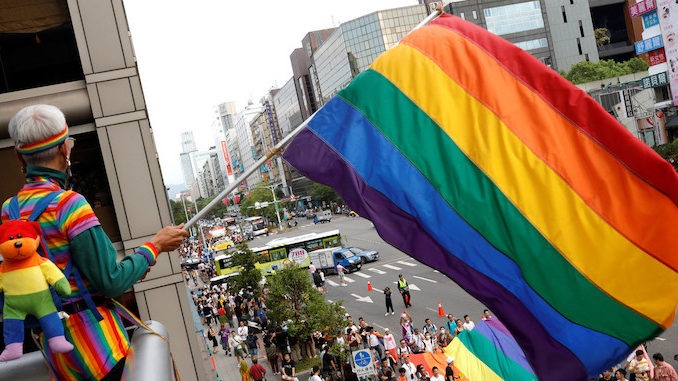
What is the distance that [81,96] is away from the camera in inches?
386

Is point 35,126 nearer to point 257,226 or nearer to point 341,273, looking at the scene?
point 341,273

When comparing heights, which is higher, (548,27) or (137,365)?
(548,27)

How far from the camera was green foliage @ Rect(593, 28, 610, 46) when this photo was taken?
89.4 metres

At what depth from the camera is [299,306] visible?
75.3 ft

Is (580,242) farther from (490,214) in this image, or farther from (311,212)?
(311,212)

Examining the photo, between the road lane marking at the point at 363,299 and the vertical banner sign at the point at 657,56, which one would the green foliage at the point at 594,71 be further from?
the road lane marking at the point at 363,299

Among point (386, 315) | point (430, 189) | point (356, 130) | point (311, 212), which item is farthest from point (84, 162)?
point (311, 212)

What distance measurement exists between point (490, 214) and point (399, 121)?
1158mm

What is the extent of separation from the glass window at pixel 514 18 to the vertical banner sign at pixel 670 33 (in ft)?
115

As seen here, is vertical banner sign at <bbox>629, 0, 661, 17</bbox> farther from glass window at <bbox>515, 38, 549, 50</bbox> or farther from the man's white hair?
the man's white hair

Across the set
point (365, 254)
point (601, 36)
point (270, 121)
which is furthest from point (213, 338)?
point (270, 121)

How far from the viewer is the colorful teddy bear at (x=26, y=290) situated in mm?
2189

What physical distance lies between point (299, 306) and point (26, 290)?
21109mm

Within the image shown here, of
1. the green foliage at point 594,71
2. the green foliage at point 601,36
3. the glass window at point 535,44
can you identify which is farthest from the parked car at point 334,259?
the green foliage at point 601,36
